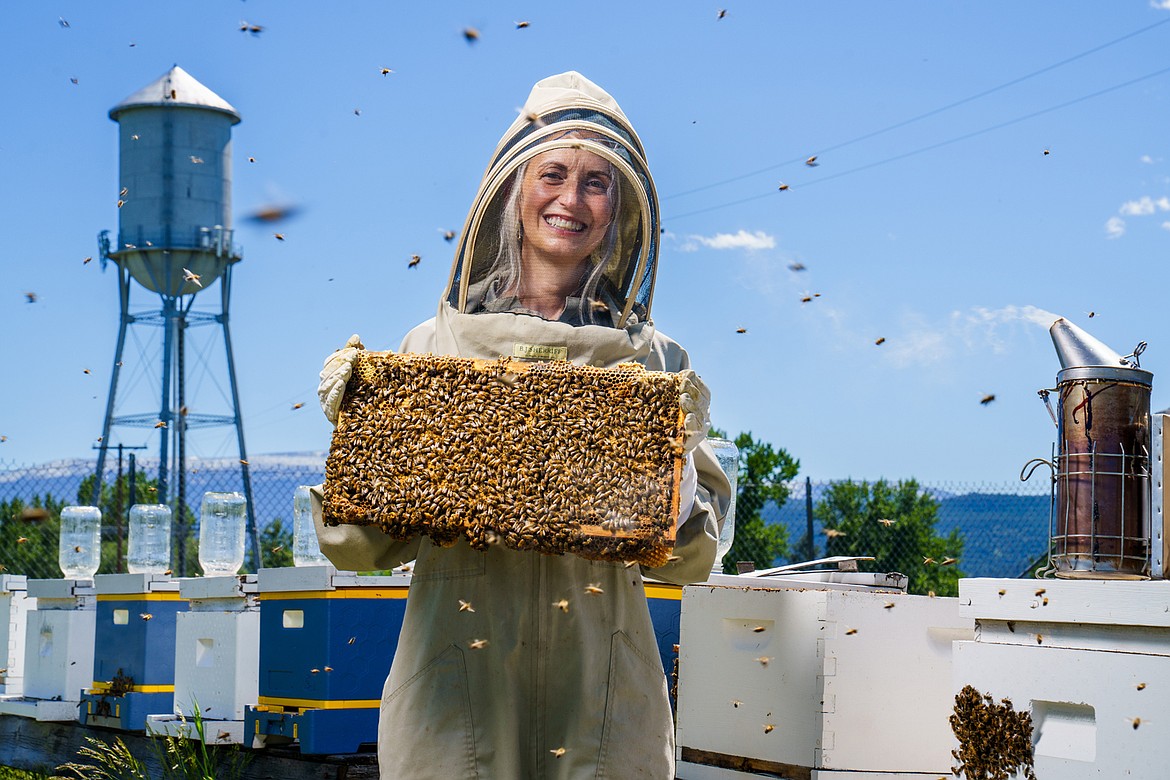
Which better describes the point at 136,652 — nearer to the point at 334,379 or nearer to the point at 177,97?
the point at 334,379

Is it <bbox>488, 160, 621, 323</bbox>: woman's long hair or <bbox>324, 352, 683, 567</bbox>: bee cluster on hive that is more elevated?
<bbox>488, 160, 621, 323</bbox>: woman's long hair

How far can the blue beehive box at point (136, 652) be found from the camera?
243 inches

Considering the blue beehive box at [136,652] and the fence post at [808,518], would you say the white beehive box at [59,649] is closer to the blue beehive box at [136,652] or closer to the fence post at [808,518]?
the blue beehive box at [136,652]

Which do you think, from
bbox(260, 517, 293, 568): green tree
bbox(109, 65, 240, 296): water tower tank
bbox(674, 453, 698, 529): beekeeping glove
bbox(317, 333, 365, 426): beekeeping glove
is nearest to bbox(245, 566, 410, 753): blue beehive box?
bbox(317, 333, 365, 426): beekeeping glove

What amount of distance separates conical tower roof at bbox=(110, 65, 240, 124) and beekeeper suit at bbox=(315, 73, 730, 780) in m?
21.1

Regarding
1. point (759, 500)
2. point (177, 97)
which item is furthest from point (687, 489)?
point (177, 97)

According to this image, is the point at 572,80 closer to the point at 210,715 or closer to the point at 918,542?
the point at 210,715

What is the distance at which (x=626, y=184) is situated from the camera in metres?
2.87

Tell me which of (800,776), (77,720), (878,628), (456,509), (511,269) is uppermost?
(511,269)

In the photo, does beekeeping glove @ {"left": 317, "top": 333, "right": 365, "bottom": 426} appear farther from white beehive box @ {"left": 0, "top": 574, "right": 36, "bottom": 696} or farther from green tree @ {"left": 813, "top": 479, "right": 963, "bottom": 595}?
green tree @ {"left": 813, "top": 479, "right": 963, "bottom": 595}

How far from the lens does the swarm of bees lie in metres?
2.97

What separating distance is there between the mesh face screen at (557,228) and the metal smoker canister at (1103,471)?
1.11 m

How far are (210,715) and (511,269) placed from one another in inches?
140

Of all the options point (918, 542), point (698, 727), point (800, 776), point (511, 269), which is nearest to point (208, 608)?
point (698, 727)
